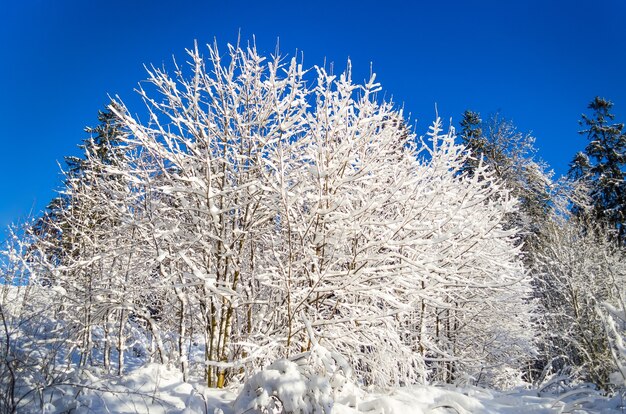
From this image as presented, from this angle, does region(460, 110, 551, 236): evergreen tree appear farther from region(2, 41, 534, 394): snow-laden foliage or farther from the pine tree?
region(2, 41, 534, 394): snow-laden foliage

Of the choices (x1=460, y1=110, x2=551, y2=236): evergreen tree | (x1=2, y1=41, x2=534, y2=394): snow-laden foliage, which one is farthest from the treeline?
(x1=460, y1=110, x2=551, y2=236): evergreen tree

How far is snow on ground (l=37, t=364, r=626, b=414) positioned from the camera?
2.98m

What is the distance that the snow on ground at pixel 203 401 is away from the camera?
2.98 metres

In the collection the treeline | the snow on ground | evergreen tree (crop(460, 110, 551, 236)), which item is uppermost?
evergreen tree (crop(460, 110, 551, 236))

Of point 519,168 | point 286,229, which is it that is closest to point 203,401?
point 286,229

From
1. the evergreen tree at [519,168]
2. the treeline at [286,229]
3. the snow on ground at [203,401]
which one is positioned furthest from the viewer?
the evergreen tree at [519,168]

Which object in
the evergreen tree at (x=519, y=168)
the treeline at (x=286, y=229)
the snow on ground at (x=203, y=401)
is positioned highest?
the evergreen tree at (x=519, y=168)

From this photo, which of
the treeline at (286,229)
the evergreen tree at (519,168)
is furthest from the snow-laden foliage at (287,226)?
the evergreen tree at (519,168)

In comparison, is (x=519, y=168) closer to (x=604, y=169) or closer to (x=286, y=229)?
(x=604, y=169)

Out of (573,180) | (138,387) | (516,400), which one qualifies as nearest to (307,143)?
(138,387)

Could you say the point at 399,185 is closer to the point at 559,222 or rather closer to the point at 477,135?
the point at 559,222

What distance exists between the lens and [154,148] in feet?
14.7

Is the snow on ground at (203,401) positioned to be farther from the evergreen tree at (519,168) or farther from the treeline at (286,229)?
the evergreen tree at (519,168)

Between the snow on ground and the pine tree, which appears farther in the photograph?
the pine tree
